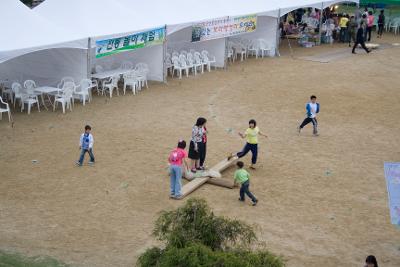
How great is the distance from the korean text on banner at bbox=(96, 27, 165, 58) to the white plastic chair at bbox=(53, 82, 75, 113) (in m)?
1.19

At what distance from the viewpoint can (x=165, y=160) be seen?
12.1m

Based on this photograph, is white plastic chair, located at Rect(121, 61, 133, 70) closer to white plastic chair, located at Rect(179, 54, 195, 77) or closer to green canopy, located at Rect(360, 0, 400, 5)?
white plastic chair, located at Rect(179, 54, 195, 77)

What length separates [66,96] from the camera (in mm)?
15633

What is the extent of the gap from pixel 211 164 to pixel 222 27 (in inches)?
393

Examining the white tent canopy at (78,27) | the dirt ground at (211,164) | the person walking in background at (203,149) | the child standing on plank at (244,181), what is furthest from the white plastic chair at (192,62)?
the child standing on plank at (244,181)

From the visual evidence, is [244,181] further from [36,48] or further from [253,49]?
[253,49]

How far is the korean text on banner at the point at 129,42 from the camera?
16.6 metres

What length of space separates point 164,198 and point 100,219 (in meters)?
1.33

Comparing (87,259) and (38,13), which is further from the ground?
(38,13)

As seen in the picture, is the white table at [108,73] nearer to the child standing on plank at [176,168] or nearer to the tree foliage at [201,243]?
the child standing on plank at [176,168]

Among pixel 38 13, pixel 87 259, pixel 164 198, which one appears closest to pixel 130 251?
pixel 87 259

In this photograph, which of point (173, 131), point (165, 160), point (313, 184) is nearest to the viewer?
→ point (313, 184)

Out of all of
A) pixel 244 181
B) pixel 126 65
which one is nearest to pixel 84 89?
pixel 126 65

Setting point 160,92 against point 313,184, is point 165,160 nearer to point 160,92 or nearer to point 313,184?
point 313,184
